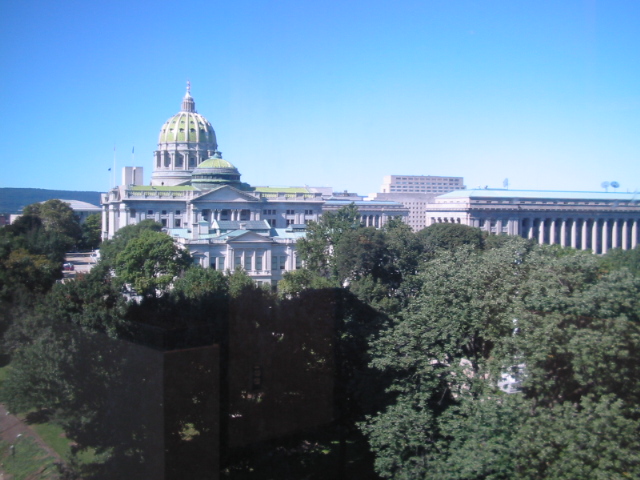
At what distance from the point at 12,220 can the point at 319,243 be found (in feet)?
41.9

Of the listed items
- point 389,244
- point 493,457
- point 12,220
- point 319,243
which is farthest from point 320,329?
point 12,220

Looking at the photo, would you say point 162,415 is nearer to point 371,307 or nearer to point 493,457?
point 493,457

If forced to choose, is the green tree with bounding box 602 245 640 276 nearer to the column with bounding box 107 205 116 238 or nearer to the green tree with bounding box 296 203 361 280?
the green tree with bounding box 296 203 361 280

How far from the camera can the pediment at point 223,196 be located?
50.7 meters

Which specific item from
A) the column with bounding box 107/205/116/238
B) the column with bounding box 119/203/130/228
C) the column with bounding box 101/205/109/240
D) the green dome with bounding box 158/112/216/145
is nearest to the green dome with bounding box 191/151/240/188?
the column with bounding box 119/203/130/228

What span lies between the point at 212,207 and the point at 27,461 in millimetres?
40425

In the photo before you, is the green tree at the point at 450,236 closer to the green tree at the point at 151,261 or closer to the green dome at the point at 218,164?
the green tree at the point at 151,261

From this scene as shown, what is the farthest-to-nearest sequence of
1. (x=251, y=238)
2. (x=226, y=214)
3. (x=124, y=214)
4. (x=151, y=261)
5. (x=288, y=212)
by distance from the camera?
(x=288, y=212), (x=124, y=214), (x=226, y=214), (x=251, y=238), (x=151, y=261)

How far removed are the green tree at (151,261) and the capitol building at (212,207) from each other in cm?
349

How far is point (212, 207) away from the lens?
50969 millimetres

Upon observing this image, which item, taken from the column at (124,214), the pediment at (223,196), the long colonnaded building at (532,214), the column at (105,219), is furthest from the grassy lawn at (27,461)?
the column at (105,219)

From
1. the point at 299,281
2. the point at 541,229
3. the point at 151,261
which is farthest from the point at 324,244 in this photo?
the point at 541,229

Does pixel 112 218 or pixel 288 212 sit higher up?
pixel 288 212

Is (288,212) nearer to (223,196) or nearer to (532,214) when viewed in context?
(223,196)
